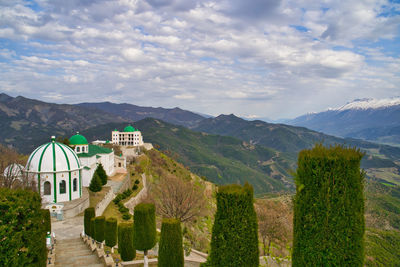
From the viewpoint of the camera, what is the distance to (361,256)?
27.7ft

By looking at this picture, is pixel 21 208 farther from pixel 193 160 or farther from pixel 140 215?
pixel 193 160

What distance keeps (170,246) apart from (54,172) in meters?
23.8

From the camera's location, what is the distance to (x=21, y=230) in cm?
988

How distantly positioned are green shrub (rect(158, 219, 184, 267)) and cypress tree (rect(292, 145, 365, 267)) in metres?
6.63

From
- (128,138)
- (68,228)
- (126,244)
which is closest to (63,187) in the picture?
(68,228)

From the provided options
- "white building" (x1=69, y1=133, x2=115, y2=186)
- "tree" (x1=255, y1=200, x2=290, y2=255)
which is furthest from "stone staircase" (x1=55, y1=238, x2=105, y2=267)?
"tree" (x1=255, y1=200, x2=290, y2=255)

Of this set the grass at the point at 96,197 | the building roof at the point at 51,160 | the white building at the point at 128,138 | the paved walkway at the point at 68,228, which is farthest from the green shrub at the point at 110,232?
the white building at the point at 128,138

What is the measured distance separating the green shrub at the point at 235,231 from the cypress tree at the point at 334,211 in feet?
6.10

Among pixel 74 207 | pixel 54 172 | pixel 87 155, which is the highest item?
pixel 87 155

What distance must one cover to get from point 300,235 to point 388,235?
55.4 metres

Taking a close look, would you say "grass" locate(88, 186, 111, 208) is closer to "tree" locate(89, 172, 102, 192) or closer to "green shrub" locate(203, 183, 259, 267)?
"tree" locate(89, 172, 102, 192)

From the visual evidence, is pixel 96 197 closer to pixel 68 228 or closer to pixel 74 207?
pixel 74 207

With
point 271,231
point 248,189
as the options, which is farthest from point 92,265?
point 271,231

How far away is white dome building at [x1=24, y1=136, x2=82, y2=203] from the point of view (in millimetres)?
31031
